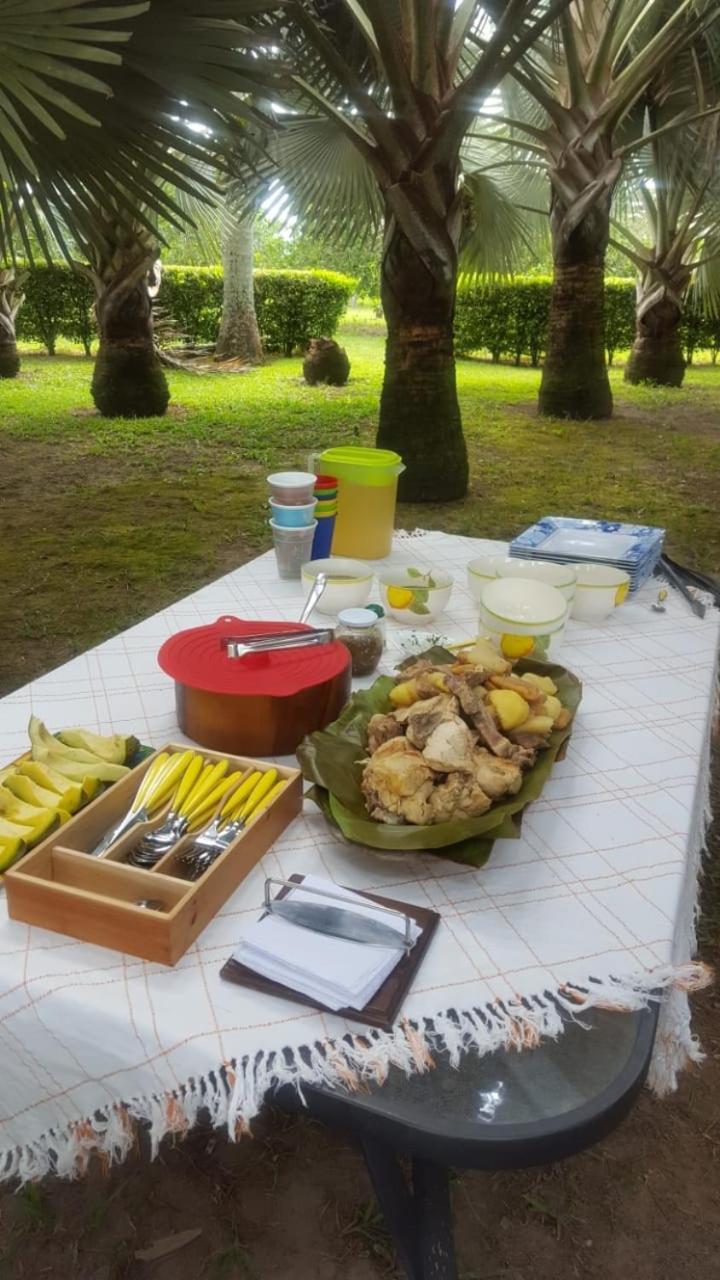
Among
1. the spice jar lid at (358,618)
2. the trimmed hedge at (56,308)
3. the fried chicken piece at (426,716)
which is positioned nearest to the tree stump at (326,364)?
the trimmed hedge at (56,308)

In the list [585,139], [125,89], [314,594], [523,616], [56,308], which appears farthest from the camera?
[56,308]

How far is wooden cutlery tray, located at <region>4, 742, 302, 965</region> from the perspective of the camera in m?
0.90

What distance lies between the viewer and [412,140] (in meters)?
4.34

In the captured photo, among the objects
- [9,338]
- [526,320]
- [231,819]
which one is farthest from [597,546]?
[526,320]

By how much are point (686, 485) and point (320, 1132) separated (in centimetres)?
563

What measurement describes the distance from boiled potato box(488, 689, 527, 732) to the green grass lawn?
48.4 inches

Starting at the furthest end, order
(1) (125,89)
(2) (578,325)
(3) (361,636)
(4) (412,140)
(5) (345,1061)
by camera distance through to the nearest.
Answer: (2) (578,325)
(4) (412,140)
(1) (125,89)
(3) (361,636)
(5) (345,1061)

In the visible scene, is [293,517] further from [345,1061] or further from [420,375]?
[420,375]

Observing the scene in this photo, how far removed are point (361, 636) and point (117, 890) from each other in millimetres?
718

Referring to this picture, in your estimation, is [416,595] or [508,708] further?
[416,595]

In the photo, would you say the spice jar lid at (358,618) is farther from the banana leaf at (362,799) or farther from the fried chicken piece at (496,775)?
the fried chicken piece at (496,775)

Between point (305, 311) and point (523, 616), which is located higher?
point (305, 311)

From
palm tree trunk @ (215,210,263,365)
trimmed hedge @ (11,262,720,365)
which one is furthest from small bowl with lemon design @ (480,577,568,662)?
trimmed hedge @ (11,262,720,365)

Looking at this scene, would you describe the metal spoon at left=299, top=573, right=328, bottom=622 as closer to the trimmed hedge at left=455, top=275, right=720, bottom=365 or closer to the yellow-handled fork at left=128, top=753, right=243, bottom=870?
the yellow-handled fork at left=128, top=753, right=243, bottom=870
